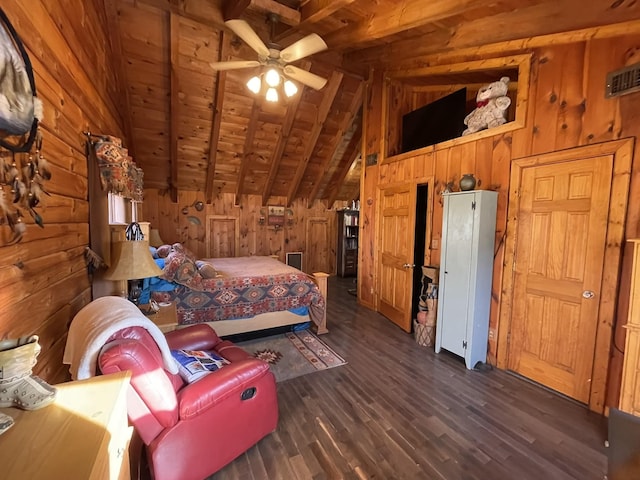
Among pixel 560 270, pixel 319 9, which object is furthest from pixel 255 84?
pixel 560 270

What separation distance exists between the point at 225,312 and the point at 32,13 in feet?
9.08

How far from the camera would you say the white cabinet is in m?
2.84

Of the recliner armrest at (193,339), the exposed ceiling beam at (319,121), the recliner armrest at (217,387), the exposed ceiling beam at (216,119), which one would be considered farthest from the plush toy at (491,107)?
the recliner armrest at (193,339)

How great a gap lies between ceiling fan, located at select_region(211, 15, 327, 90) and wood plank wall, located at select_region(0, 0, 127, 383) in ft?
3.59

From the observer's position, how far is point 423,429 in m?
2.09

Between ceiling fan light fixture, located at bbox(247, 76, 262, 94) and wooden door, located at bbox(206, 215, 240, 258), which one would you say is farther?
wooden door, located at bbox(206, 215, 240, 258)

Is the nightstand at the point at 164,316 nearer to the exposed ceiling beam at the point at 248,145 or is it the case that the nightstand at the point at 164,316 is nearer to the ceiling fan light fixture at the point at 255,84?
the ceiling fan light fixture at the point at 255,84

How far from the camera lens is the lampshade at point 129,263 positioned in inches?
78.5

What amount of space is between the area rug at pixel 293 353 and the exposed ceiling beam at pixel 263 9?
3622 millimetres

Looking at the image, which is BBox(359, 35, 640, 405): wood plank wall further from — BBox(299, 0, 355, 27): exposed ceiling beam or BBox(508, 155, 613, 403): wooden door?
BBox(299, 0, 355, 27): exposed ceiling beam

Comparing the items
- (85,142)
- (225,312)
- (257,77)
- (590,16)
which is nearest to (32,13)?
(85,142)

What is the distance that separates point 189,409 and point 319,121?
4.49 meters

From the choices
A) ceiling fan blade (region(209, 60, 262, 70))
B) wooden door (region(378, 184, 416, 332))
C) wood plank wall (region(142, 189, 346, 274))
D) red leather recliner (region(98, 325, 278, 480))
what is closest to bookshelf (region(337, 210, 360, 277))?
wood plank wall (region(142, 189, 346, 274))

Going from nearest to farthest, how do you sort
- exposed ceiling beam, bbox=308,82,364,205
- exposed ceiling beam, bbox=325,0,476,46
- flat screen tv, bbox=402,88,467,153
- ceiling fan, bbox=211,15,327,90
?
ceiling fan, bbox=211,15,327,90
exposed ceiling beam, bbox=325,0,476,46
flat screen tv, bbox=402,88,467,153
exposed ceiling beam, bbox=308,82,364,205
